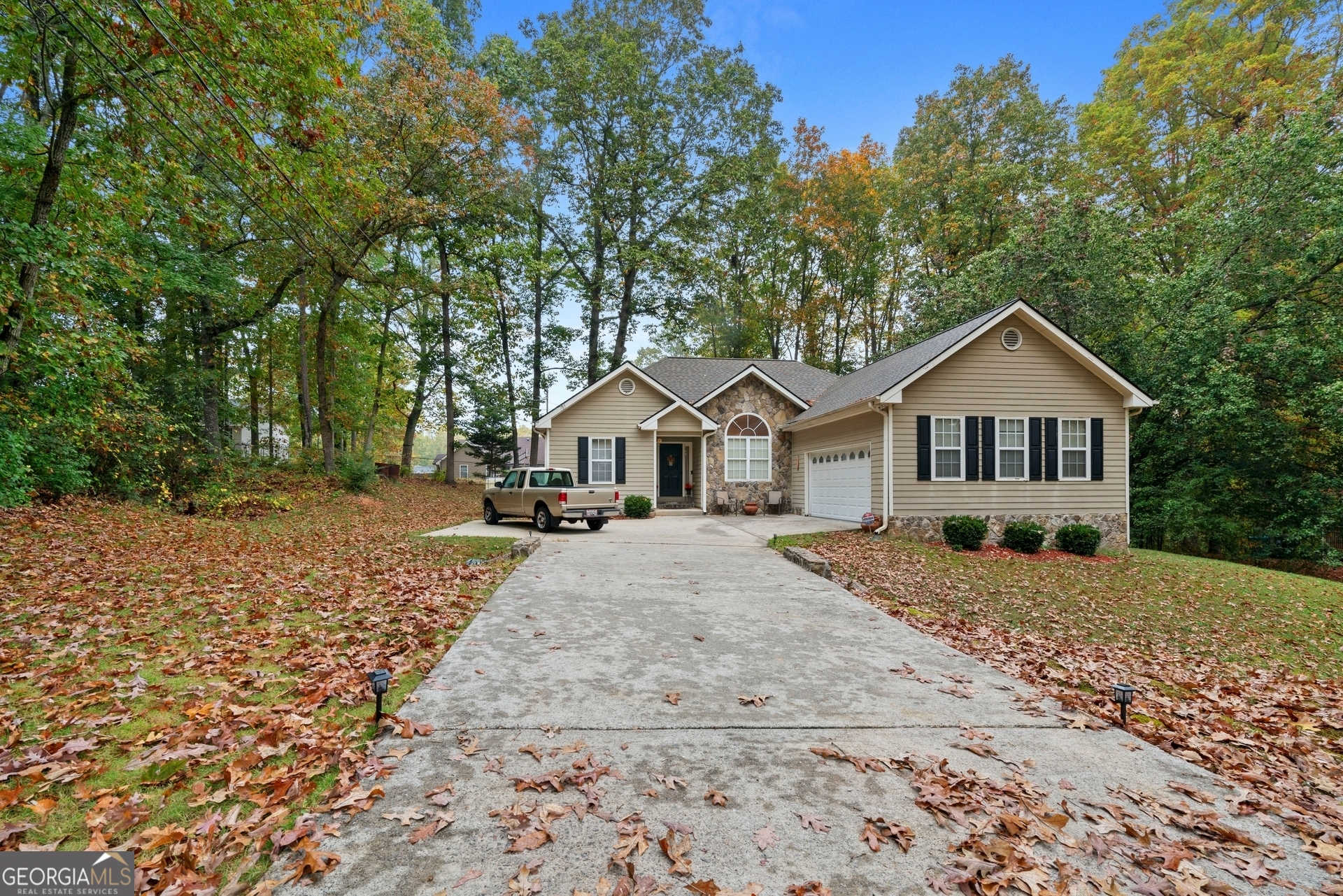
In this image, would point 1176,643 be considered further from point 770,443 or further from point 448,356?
point 448,356

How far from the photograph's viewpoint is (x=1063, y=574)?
1102cm

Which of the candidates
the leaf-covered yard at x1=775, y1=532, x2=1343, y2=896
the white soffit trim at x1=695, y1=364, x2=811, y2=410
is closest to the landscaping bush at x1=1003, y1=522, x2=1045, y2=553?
the leaf-covered yard at x1=775, y1=532, x2=1343, y2=896

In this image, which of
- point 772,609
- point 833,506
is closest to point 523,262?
point 833,506

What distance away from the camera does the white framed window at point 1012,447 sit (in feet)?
48.1

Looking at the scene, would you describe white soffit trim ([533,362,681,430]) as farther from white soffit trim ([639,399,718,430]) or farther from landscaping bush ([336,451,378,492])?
landscaping bush ([336,451,378,492])

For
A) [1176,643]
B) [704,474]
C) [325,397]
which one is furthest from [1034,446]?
[325,397]

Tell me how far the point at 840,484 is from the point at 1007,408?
481 cm

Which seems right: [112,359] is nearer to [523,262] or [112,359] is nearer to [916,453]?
[916,453]

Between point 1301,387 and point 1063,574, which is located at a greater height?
point 1301,387

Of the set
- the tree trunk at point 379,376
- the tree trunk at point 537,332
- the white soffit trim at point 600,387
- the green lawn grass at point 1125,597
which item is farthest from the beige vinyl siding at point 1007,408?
the tree trunk at point 379,376

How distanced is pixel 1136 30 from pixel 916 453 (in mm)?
23917

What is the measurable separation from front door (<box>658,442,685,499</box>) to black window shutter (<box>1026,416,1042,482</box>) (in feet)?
36.6

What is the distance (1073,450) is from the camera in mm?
14898

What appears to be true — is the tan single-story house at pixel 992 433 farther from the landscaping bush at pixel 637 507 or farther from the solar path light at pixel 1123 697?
the solar path light at pixel 1123 697
